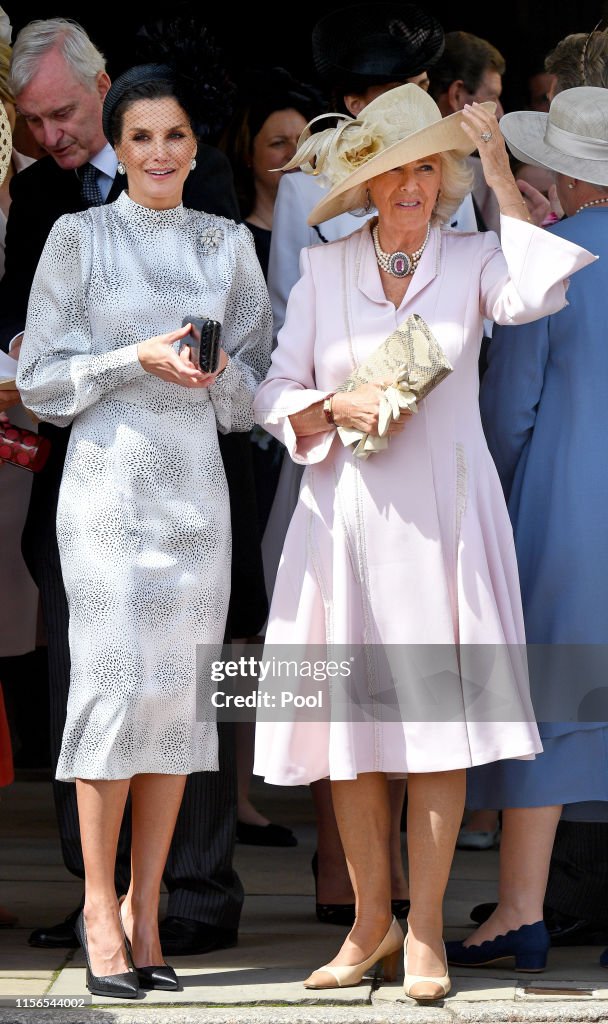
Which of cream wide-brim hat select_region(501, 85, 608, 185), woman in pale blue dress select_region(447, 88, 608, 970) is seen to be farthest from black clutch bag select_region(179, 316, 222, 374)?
cream wide-brim hat select_region(501, 85, 608, 185)

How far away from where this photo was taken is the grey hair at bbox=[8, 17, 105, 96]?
14.1 ft

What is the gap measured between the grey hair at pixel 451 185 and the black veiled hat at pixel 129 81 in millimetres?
664

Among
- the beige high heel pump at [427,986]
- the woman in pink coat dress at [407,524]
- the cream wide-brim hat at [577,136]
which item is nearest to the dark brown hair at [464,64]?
the cream wide-brim hat at [577,136]

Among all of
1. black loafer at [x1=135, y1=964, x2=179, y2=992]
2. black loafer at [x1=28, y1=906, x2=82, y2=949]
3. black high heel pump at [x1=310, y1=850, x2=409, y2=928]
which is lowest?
black loafer at [x1=28, y1=906, x2=82, y2=949]

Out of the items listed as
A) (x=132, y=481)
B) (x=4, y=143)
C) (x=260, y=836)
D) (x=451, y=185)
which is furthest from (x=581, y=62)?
(x=260, y=836)

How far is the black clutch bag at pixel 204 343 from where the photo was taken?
3607 millimetres

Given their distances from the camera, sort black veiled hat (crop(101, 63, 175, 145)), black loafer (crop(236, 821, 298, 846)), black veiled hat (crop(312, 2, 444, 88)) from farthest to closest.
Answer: black loafer (crop(236, 821, 298, 846)) < black veiled hat (crop(312, 2, 444, 88)) < black veiled hat (crop(101, 63, 175, 145))

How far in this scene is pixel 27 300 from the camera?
420cm

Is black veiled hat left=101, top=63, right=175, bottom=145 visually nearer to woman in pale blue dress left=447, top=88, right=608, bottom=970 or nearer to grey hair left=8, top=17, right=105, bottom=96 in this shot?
grey hair left=8, top=17, right=105, bottom=96

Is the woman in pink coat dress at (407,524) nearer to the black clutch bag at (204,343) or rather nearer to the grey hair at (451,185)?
the grey hair at (451,185)

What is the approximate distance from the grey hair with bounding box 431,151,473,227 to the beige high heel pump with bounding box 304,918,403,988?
5.44 ft

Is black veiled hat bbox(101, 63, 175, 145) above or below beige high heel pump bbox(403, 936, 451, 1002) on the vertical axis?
above

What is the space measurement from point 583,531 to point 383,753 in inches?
28.9

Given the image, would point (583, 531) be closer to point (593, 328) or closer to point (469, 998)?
point (593, 328)
